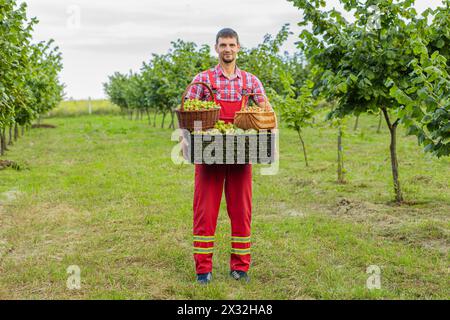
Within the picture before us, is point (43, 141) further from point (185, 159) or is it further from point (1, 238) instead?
point (185, 159)

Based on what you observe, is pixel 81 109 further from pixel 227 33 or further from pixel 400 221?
pixel 227 33

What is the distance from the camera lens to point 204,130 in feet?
15.3

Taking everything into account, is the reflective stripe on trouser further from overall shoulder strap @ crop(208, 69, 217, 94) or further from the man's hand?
overall shoulder strap @ crop(208, 69, 217, 94)

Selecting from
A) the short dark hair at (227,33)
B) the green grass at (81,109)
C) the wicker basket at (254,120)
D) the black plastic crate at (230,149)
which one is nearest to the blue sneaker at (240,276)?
the black plastic crate at (230,149)

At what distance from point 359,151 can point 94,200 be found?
948cm

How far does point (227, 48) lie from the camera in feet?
16.0

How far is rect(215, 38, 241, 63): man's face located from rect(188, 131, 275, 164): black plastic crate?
2.56ft

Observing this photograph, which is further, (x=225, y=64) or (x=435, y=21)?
(x=435, y=21)

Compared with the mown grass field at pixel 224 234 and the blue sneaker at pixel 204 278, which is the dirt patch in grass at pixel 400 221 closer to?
the mown grass field at pixel 224 234

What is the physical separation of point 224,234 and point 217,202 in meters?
2.03

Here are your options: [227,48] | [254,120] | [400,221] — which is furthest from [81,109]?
[254,120]

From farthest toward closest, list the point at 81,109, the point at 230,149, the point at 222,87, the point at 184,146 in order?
the point at 81,109 < the point at 222,87 < the point at 184,146 < the point at 230,149

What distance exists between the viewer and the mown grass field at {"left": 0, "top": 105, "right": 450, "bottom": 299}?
16.7 feet
